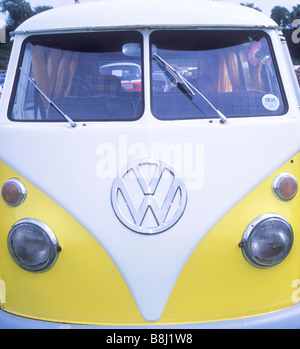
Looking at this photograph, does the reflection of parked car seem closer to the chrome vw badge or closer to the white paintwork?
the white paintwork

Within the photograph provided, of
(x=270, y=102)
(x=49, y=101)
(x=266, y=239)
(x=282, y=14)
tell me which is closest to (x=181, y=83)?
(x=270, y=102)

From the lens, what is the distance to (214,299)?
7.80ft

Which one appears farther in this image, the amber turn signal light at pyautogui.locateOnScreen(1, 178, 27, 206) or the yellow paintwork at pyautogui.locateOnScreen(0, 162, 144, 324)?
the amber turn signal light at pyautogui.locateOnScreen(1, 178, 27, 206)

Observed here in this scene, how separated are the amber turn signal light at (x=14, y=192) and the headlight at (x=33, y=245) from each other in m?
0.13

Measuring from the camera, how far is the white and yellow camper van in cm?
234

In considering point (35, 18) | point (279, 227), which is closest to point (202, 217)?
point (279, 227)

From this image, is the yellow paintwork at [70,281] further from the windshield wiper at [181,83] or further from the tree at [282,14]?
the tree at [282,14]

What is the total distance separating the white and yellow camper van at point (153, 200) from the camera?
2342 millimetres

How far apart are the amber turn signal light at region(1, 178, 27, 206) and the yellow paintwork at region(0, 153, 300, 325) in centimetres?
3

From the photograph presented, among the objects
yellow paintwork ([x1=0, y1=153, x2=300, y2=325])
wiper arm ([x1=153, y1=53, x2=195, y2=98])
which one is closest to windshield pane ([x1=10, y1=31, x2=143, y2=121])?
wiper arm ([x1=153, y1=53, x2=195, y2=98])

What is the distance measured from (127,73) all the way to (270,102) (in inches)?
33.7
